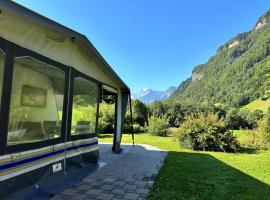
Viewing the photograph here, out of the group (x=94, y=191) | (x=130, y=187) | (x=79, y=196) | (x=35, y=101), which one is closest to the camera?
(x=79, y=196)

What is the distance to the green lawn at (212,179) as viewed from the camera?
4.51 m

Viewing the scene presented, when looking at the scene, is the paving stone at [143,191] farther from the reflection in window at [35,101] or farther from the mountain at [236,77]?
the mountain at [236,77]

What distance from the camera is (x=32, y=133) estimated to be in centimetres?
421

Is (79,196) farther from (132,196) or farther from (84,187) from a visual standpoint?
(132,196)

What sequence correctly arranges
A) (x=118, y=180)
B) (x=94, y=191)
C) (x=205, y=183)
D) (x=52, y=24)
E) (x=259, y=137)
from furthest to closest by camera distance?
(x=259, y=137) < (x=118, y=180) < (x=205, y=183) < (x=94, y=191) < (x=52, y=24)

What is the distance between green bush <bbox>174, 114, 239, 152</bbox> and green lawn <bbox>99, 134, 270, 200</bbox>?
1.97m

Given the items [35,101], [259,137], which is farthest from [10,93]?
[259,137]

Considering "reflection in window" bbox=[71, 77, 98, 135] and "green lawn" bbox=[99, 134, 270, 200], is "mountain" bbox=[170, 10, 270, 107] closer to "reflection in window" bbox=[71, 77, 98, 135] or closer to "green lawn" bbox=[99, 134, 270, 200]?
"green lawn" bbox=[99, 134, 270, 200]

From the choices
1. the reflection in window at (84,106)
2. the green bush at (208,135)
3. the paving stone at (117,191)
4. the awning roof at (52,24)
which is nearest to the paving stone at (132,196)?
the paving stone at (117,191)

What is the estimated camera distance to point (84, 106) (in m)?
6.19

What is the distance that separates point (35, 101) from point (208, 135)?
7308mm

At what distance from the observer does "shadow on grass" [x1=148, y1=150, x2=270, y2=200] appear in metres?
4.46

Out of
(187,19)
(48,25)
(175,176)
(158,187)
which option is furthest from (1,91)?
(187,19)

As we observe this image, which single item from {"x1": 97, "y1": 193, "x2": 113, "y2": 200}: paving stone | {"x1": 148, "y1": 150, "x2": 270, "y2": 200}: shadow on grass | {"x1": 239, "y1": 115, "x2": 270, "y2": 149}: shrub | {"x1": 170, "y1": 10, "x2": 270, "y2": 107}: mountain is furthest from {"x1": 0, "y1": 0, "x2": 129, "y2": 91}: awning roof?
{"x1": 170, "y1": 10, "x2": 270, "y2": 107}: mountain
